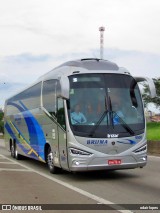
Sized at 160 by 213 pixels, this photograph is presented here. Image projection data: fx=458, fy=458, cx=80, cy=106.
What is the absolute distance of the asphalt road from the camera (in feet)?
30.5

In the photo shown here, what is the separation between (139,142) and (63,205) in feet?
14.3

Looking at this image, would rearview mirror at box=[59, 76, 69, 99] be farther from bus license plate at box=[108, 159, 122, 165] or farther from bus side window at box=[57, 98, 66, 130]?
bus license plate at box=[108, 159, 122, 165]

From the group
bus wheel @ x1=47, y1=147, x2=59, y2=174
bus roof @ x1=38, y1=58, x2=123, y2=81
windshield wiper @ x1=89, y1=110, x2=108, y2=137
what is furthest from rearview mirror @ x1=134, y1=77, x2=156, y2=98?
bus wheel @ x1=47, y1=147, x2=59, y2=174

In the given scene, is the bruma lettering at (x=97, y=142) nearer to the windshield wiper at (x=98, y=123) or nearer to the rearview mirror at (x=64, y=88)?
the windshield wiper at (x=98, y=123)

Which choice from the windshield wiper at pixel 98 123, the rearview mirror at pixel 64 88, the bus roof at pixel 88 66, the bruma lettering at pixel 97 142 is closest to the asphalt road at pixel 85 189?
the bruma lettering at pixel 97 142

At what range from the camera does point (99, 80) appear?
13.1 meters

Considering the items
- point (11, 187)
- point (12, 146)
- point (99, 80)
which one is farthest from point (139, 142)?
point (12, 146)

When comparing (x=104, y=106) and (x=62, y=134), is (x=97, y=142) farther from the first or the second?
(x=62, y=134)

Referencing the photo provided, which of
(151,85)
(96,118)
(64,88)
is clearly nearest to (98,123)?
(96,118)

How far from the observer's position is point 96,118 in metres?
12.6

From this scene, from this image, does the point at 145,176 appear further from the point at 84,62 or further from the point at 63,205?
the point at 63,205

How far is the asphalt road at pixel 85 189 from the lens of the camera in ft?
30.5

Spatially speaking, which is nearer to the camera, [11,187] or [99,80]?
[11,187]

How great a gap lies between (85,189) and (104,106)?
8.48 ft
